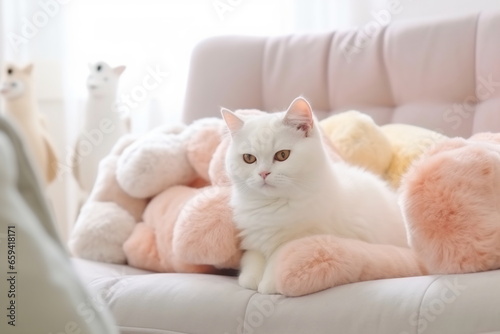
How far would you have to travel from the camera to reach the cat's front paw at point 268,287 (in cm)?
129

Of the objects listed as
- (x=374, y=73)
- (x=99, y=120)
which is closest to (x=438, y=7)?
(x=374, y=73)

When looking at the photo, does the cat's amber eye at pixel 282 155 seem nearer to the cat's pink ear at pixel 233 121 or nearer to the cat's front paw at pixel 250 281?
the cat's pink ear at pixel 233 121

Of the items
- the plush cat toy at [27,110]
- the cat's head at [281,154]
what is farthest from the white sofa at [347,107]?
the plush cat toy at [27,110]

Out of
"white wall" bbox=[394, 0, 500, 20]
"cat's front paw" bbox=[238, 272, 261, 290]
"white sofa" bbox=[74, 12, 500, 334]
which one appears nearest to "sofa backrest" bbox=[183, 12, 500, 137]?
"white sofa" bbox=[74, 12, 500, 334]

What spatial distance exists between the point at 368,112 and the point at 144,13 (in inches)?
51.1

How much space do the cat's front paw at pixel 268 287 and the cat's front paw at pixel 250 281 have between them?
1.4 inches

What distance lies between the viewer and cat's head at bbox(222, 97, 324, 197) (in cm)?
135

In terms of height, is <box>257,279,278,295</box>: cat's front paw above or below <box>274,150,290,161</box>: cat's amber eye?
below

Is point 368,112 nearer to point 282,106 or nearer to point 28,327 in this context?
point 282,106

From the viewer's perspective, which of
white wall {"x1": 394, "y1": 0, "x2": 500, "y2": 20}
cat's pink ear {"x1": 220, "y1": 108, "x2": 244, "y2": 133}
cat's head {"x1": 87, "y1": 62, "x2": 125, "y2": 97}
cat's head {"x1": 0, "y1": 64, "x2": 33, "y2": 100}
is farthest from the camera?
cat's head {"x1": 0, "y1": 64, "x2": 33, "y2": 100}

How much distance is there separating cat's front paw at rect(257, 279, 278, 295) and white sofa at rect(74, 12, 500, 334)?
1cm

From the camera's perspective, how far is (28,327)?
0.48m

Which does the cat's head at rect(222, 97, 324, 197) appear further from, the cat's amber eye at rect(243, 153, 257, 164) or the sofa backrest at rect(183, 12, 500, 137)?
the sofa backrest at rect(183, 12, 500, 137)

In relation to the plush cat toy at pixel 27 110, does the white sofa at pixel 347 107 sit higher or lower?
higher
